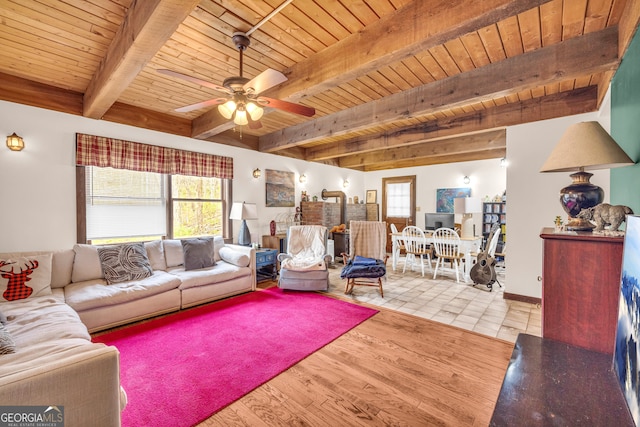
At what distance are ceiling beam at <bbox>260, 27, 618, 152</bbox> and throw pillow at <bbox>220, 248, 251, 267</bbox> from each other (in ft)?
7.42

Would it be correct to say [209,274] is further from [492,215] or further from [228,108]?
[492,215]

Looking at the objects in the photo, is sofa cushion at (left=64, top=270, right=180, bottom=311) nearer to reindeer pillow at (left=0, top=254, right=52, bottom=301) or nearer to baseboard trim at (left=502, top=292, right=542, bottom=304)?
reindeer pillow at (left=0, top=254, right=52, bottom=301)

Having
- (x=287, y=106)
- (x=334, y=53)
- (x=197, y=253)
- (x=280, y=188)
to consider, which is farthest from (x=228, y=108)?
(x=280, y=188)

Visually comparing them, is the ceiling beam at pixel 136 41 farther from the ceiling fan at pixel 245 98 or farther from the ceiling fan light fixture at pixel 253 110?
the ceiling fan light fixture at pixel 253 110

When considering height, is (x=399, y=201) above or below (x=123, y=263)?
above

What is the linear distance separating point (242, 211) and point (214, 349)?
2.31 metres

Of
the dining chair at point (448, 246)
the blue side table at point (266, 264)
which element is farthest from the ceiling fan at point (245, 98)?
the dining chair at point (448, 246)

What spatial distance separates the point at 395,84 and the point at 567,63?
144cm

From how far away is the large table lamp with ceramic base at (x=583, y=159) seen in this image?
1375 mm

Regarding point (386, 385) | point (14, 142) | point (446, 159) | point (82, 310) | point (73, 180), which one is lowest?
point (386, 385)

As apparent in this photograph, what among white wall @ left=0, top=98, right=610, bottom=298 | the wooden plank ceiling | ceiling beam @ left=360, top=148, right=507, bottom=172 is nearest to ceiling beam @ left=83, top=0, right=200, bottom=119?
the wooden plank ceiling

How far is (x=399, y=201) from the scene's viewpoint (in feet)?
25.2

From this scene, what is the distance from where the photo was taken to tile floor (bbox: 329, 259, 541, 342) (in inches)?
114

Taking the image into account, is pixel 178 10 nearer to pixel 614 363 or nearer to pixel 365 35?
pixel 365 35
